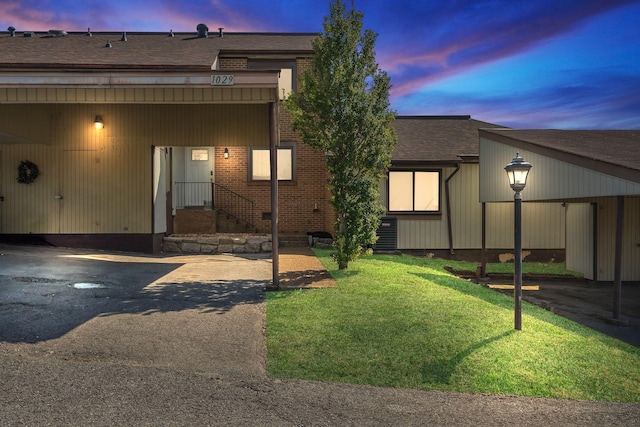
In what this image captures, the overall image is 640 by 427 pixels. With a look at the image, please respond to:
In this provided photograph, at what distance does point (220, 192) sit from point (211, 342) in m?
12.2

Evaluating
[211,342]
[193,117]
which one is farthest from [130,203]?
[211,342]

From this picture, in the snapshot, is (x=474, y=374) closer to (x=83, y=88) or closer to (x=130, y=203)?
(x=83, y=88)

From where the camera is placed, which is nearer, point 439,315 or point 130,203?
point 439,315

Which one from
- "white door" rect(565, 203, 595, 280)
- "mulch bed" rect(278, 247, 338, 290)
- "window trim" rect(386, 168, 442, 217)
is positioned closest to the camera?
"mulch bed" rect(278, 247, 338, 290)

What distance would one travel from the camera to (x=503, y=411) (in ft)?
14.9

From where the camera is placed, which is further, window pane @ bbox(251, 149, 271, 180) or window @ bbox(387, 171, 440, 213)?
window pane @ bbox(251, 149, 271, 180)

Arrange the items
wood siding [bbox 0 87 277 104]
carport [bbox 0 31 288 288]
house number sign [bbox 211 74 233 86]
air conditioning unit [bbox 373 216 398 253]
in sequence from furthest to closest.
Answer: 1. air conditioning unit [bbox 373 216 398 253]
2. carport [bbox 0 31 288 288]
3. wood siding [bbox 0 87 277 104]
4. house number sign [bbox 211 74 233 86]

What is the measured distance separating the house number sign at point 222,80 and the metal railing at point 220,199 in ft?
30.3

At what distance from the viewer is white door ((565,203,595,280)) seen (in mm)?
15055

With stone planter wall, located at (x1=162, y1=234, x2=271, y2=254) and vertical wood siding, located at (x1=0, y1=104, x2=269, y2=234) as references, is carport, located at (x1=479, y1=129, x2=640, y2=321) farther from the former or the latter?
stone planter wall, located at (x1=162, y1=234, x2=271, y2=254)

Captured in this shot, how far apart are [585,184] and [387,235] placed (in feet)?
23.9

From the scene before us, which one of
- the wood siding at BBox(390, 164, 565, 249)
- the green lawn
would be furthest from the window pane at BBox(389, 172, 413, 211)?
the green lawn

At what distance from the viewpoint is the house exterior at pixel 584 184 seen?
9867mm

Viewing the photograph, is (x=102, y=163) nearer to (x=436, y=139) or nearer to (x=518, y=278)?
(x=518, y=278)
